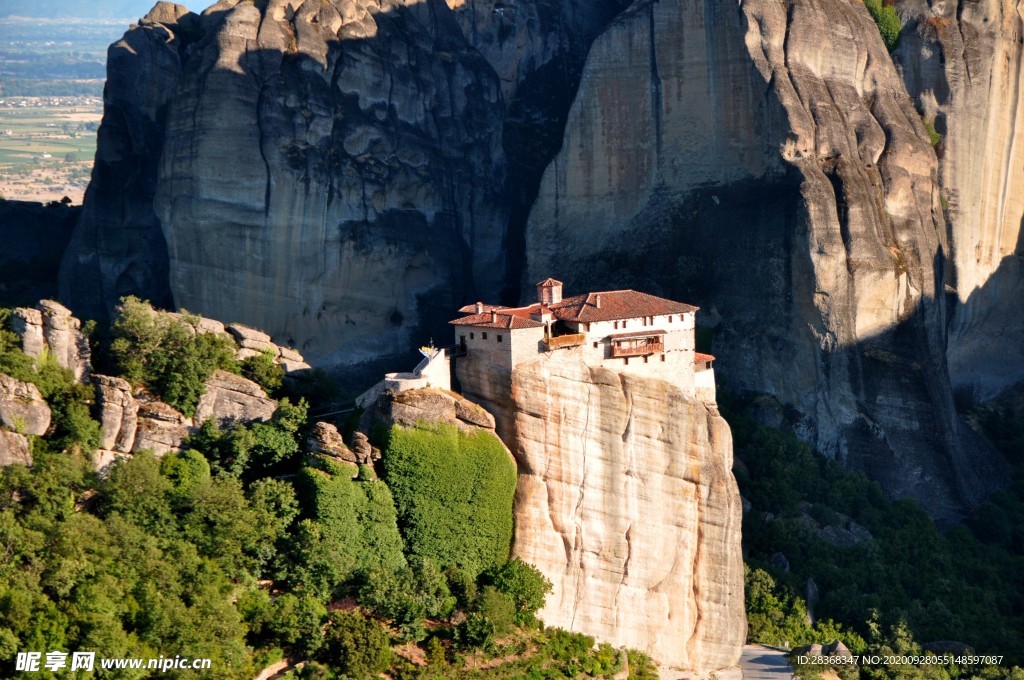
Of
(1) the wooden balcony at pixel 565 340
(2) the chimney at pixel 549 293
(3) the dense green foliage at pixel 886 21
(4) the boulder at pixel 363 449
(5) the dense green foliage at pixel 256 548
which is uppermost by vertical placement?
(3) the dense green foliage at pixel 886 21

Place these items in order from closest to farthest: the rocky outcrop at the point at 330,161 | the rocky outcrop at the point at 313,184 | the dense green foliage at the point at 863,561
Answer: the dense green foliage at the point at 863,561
the rocky outcrop at the point at 313,184
the rocky outcrop at the point at 330,161

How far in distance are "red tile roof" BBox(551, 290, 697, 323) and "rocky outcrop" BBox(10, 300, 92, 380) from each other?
434 inches

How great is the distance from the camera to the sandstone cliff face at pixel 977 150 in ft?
206

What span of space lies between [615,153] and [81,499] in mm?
25643

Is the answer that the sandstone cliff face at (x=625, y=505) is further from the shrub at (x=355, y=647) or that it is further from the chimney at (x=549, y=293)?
the shrub at (x=355, y=647)

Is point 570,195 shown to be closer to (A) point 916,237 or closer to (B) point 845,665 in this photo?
(A) point 916,237

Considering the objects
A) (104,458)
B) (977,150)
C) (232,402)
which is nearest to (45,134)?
(977,150)

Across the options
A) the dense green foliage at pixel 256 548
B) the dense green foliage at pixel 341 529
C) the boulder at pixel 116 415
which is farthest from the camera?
the boulder at pixel 116 415

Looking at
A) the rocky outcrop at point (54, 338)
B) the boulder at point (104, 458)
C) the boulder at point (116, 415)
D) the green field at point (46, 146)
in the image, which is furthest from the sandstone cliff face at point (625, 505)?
the green field at point (46, 146)

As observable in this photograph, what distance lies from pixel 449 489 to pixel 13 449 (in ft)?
30.9

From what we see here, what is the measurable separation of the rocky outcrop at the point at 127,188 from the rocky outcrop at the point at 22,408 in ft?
77.2

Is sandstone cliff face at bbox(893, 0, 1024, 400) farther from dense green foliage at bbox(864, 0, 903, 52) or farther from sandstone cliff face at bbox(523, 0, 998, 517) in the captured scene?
sandstone cliff face at bbox(523, 0, 998, 517)

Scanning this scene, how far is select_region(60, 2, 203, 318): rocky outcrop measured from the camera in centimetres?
6341

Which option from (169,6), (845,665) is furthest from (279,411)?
(169,6)
